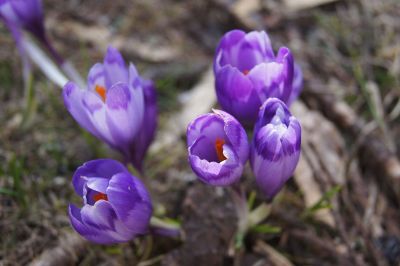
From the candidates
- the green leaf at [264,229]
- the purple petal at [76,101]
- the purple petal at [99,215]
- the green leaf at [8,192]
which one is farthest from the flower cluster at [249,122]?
the green leaf at [8,192]

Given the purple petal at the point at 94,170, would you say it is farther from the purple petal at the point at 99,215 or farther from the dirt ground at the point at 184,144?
the dirt ground at the point at 184,144

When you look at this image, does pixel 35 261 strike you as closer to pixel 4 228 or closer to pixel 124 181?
pixel 4 228

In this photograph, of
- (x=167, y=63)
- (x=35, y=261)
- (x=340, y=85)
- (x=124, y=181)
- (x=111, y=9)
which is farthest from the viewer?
→ (x=111, y=9)

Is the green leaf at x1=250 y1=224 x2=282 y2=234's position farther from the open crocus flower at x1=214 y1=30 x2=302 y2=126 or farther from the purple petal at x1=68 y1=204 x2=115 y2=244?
the purple petal at x1=68 y1=204 x2=115 y2=244

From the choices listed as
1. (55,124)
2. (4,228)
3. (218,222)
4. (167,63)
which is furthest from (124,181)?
(167,63)

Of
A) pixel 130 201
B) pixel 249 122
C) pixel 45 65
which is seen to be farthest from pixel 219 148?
pixel 45 65

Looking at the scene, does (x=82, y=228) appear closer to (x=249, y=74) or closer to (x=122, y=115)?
(x=122, y=115)

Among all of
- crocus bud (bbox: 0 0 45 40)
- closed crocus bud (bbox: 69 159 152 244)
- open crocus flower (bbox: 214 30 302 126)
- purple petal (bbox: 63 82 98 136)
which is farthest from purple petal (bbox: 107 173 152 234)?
crocus bud (bbox: 0 0 45 40)
